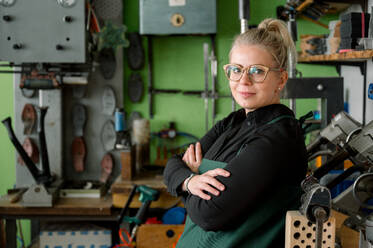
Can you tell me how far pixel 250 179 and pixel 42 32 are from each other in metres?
2.16

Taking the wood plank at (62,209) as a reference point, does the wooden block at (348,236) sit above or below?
above

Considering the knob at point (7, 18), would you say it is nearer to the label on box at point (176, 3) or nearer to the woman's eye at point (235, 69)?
the label on box at point (176, 3)

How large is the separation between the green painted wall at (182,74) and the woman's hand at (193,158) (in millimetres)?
1727

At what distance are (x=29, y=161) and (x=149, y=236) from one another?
1028 millimetres

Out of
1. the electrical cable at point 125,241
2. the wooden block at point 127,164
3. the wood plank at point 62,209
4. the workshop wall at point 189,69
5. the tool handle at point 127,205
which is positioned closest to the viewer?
the electrical cable at point 125,241

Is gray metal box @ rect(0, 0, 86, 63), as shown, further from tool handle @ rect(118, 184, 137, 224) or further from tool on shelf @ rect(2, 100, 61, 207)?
tool handle @ rect(118, 184, 137, 224)

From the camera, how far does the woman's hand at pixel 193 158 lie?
1631 millimetres

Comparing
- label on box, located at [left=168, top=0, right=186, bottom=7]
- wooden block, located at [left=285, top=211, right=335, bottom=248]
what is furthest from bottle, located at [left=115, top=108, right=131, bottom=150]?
wooden block, located at [left=285, top=211, right=335, bottom=248]

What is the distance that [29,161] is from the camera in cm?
294

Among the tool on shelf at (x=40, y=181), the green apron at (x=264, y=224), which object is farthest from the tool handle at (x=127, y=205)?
the green apron at (x=264, y=224)

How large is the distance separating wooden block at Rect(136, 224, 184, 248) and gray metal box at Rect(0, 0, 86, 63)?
47.1 inches

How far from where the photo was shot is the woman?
4.00 feet

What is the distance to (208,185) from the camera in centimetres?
129

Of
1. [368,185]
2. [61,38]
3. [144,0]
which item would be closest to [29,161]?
[61,38]
